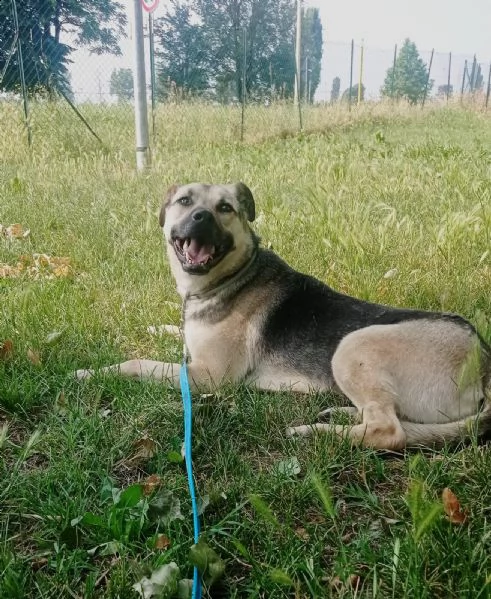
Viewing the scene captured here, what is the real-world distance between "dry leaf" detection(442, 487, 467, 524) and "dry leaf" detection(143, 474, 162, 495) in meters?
1.01

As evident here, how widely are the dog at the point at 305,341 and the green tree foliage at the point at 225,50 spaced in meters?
13.2

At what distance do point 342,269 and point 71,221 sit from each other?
2988 millimetres

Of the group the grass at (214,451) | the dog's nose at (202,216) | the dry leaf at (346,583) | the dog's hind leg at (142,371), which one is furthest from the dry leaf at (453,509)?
the dog's nose at (202,216)

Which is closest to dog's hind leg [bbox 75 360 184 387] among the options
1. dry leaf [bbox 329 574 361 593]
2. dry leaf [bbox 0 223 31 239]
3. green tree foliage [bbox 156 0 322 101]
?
dry leaf [bbox 329 574 361 593]

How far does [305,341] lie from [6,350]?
1617mm

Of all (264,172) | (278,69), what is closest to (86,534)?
(264,172)

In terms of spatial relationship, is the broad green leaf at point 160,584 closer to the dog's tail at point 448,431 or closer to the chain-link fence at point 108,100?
the dog's tail at point 448,431

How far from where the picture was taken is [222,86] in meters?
18.9

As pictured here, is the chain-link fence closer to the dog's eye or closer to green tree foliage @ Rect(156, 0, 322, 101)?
green tree foliage @ Rect(156, 0, 322, 101)

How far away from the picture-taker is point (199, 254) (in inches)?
128

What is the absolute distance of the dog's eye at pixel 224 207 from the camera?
3.44m

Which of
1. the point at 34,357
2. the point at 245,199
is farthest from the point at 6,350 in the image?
the point at 245,199

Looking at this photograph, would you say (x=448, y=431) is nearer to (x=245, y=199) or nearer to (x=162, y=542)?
(x=162, y=542)

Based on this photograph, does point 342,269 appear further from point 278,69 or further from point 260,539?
point 278,69
